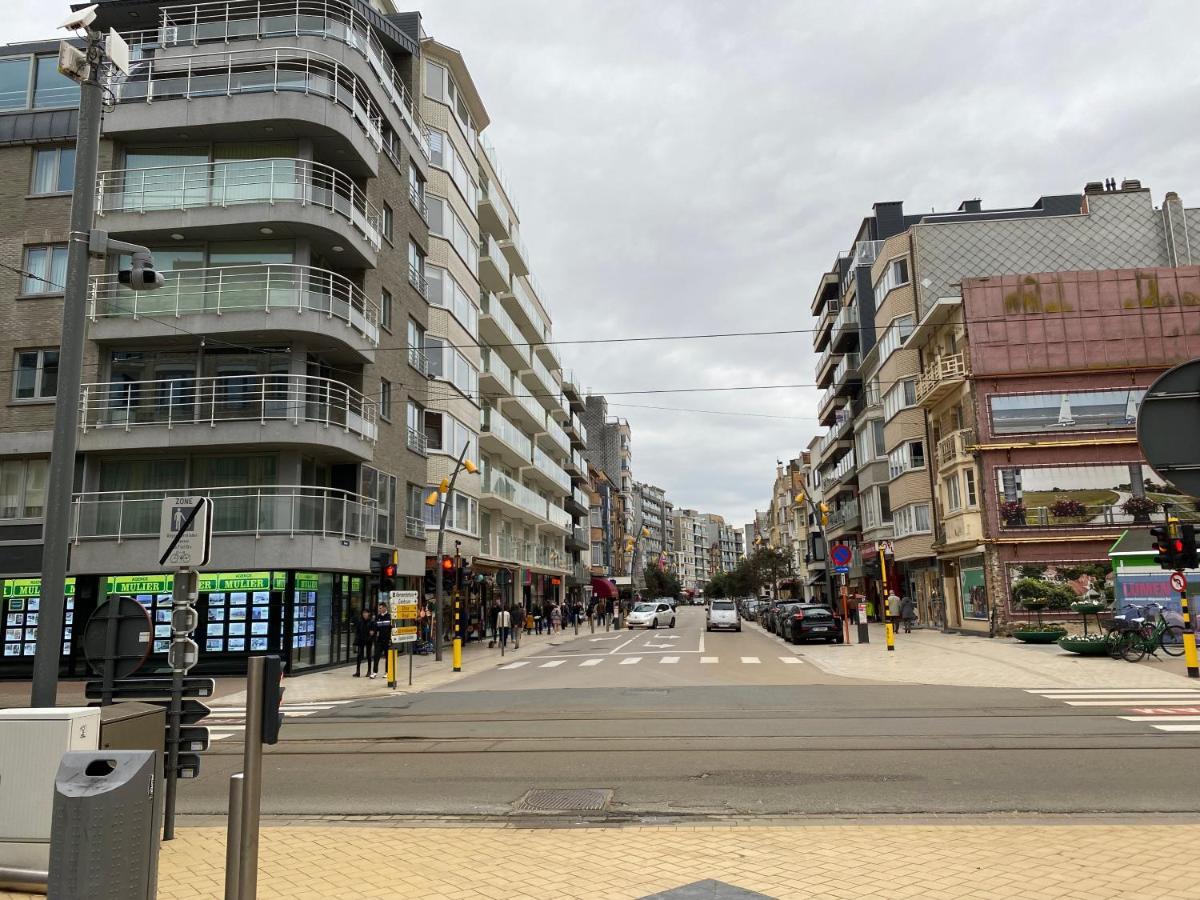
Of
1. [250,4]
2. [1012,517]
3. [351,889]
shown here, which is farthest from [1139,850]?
[250,4]

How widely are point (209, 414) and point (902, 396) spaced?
30381 mm

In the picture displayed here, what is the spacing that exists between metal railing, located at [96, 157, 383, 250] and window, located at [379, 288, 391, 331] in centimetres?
410

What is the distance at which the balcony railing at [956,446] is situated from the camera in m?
33.2

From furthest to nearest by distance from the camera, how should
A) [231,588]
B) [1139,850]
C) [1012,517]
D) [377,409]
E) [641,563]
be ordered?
[641,563] → [1012,517] → [377,409] → [231,588] → [1139,850]

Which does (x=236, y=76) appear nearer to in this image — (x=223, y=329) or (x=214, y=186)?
(x=214, y=186)

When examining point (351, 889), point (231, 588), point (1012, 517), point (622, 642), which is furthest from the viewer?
point (622, 642)

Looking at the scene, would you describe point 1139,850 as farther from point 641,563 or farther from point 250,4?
point 641,563

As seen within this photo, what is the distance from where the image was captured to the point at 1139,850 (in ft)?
19.7

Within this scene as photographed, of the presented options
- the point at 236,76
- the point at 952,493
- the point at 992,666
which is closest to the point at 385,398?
the point at 236,76

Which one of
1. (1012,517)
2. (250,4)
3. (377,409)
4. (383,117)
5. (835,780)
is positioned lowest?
(835,780)

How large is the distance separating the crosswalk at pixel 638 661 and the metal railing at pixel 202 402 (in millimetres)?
9117

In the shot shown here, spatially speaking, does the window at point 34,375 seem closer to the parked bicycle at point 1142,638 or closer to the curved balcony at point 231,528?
the curved balcony at point 231,528

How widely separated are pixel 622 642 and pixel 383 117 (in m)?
22.2

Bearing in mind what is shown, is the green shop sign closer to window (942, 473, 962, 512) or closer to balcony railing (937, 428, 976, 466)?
balcony railing (937, 428, 976, 466)
